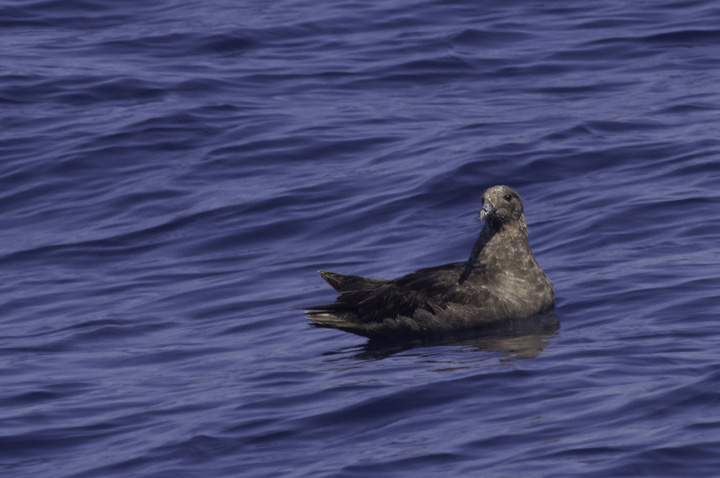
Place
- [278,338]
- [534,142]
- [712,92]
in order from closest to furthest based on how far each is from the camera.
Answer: [278,338]
[534,142]
[712,92]

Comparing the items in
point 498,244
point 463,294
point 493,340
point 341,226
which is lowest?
point 493,340

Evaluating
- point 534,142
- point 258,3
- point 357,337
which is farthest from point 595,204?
point 258,3

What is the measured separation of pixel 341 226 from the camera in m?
13.7

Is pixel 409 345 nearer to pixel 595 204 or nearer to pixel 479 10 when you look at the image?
pixel 595 204

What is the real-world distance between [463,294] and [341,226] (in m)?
3.54

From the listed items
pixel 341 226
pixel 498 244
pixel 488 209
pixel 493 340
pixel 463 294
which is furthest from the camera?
pixel 341 226

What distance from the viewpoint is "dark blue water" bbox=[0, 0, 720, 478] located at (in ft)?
25.7

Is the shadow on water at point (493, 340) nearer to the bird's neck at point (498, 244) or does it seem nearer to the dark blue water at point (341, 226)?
the dark blue water at point (341, 226)

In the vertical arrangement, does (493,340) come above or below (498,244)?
below

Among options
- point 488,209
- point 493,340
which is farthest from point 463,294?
point 488,209

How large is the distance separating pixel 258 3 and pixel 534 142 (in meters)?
9.37

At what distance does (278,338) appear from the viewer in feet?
35.3

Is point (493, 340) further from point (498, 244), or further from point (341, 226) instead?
point (341, 226)

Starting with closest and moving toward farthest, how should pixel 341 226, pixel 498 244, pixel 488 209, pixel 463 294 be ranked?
1. pixel 463 294
2. pixel 488 209
3. pixel 498 244
4. pixel 341 226
